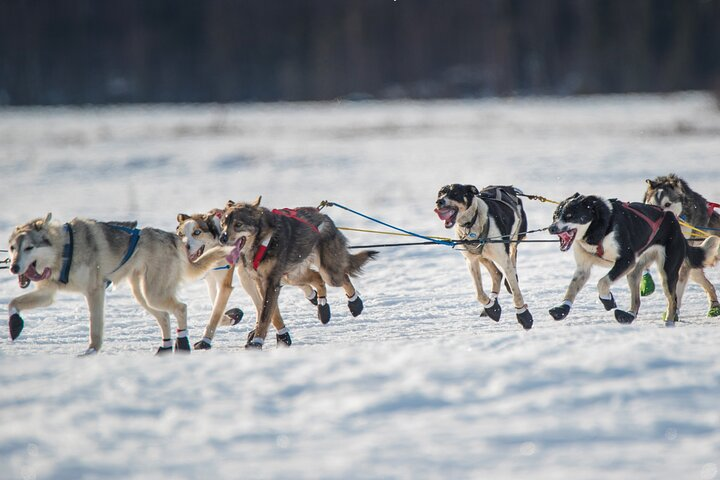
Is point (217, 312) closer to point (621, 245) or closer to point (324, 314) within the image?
point (324, 314)

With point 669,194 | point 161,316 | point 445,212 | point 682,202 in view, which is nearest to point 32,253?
point 161,316

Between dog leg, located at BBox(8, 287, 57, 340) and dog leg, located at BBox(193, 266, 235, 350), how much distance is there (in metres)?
0.90

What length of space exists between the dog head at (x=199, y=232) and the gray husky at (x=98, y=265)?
0.06 m

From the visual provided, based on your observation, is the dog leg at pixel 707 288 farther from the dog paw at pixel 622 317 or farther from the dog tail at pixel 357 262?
the dog tail at pixel 357 262

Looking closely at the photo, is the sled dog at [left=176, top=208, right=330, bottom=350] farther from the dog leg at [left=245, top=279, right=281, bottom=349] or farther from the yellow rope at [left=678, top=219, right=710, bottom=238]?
the yellow rope at [left=678, top=219, right=710, bottom=238]

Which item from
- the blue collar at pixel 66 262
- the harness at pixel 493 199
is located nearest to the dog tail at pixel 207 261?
the blue collar at pixel 66 262

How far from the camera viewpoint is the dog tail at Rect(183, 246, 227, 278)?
5117 millimetres

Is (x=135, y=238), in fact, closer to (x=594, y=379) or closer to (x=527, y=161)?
(x=594, y=379)

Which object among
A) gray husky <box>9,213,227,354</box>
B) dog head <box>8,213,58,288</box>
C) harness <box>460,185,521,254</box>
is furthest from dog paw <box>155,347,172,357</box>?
harness <box>460,185,521,254</box>

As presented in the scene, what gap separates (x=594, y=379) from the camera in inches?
134

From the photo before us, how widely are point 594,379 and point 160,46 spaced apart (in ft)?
173

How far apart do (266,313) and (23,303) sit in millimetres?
1372

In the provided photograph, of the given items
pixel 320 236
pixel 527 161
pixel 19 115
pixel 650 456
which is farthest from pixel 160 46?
pixel 650 456

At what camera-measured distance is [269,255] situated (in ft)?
16.8
